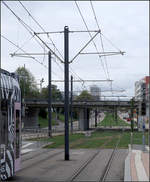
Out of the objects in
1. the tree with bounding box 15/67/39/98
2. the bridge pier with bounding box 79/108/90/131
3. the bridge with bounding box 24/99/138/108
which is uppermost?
the tree with bounding box 15/67/39/98

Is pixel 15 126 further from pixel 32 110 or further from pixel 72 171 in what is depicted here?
pixel 32 110

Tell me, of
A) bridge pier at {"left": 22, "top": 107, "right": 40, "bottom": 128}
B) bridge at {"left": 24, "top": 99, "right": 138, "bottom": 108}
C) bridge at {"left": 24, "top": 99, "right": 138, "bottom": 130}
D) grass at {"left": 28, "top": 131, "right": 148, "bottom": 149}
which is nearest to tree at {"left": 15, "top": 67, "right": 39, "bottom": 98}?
bridge at {"left": 24, "top": 99, "right": 138, "bottom": 108}

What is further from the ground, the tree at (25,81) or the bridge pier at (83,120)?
the tree at (25,81)

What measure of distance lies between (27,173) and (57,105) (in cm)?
4935

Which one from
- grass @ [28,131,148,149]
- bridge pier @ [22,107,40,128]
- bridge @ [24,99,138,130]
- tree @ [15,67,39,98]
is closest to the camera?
grass @ [28,131,148,149]

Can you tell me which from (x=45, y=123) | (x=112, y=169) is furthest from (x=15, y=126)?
(x=45, y=123)

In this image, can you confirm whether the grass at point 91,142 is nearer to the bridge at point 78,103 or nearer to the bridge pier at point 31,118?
the bridge at point 78,103

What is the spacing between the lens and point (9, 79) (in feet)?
39.3

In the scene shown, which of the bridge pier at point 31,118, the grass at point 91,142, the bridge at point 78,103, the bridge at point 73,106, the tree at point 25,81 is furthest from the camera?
the bridge pier at point 31,118

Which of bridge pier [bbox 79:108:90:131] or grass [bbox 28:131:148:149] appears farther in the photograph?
bridge pier [bbox 79:108:90:131]

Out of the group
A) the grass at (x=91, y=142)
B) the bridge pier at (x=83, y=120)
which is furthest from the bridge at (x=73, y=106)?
the grass at (x=91, y=142)

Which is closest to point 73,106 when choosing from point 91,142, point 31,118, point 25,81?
point 31,118

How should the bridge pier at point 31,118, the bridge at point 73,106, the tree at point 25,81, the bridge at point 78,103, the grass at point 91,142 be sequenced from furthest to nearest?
the bridge pier at point 31,118, the bridge at point 73,106, the bridge at point 78,103, the tree at point 25,81, the grass at point 91,142

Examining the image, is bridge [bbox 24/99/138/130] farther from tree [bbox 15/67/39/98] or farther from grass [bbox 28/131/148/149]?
grass [bbox 28/131/148/149]
